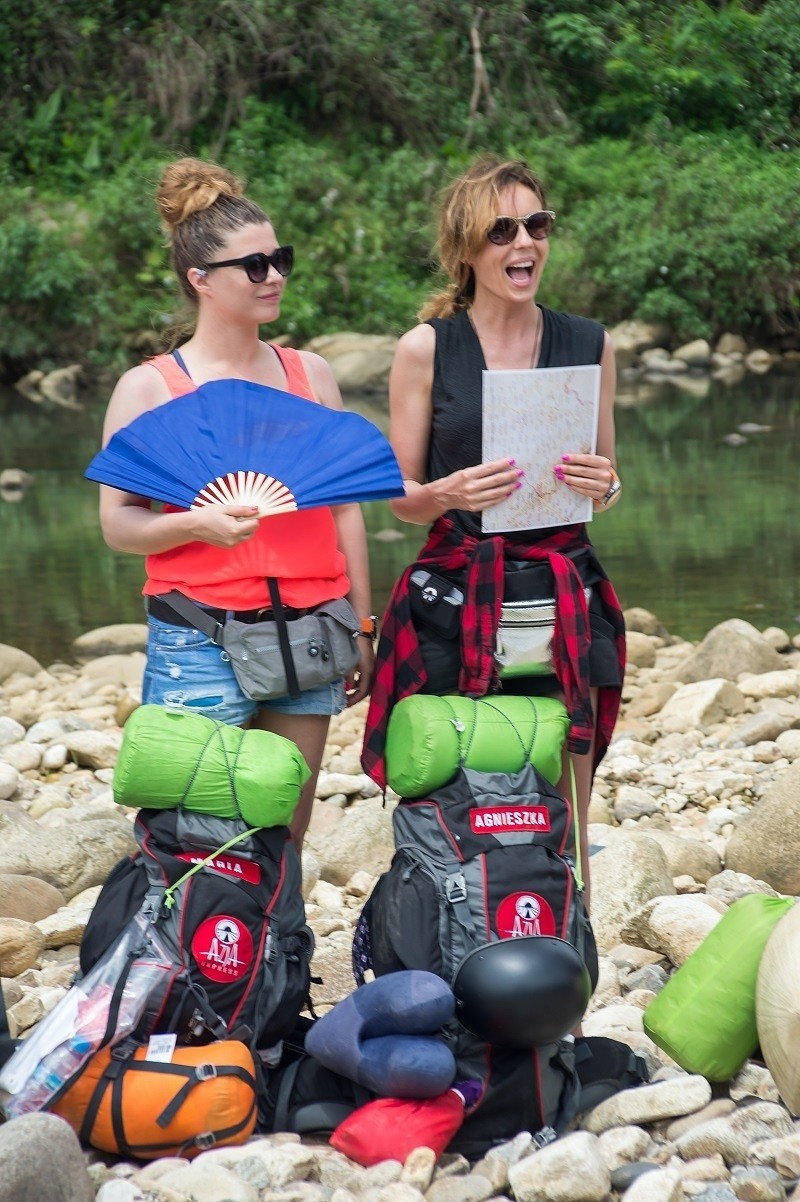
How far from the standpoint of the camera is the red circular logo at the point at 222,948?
2.67 meters

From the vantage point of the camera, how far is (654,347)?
1927 centimetres

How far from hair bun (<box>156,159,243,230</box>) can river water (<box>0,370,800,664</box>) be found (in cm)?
507

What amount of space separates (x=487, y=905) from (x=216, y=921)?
19.5 inches

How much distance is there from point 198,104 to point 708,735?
18.9 metres

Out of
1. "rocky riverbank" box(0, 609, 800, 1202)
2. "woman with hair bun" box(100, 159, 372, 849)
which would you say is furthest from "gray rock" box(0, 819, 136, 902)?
"woman with hair bun" box(100, 159, 372, 849)

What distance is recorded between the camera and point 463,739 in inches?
113

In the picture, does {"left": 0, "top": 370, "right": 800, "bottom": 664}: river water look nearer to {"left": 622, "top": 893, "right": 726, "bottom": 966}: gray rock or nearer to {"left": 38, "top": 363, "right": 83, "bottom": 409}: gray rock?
{"left": 38, "top": 363, "right": 83, "bottom": 409}: gray rock

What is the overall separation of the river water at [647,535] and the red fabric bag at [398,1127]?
538cm

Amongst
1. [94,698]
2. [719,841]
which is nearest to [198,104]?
[94,698]

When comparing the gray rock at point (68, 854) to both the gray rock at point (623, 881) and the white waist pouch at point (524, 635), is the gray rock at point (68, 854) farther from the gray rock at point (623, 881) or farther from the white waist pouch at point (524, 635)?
the white waist pouch at point (524, 635)

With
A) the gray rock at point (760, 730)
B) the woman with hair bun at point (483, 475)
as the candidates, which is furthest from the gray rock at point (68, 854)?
the gray rock at point (760, 730)

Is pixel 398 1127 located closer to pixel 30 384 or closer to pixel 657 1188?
pixel 657 1188

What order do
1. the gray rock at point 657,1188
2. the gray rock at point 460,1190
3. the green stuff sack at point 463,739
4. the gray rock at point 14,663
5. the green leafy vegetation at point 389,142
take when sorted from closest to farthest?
the gray rock at point 657,1188, the gray rock at point 460,1190, the green stuff sack at point 463,739, the gray rock at point 14,663, the green leafy vegetation at point 389,142

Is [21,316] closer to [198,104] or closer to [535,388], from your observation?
[198,104]
